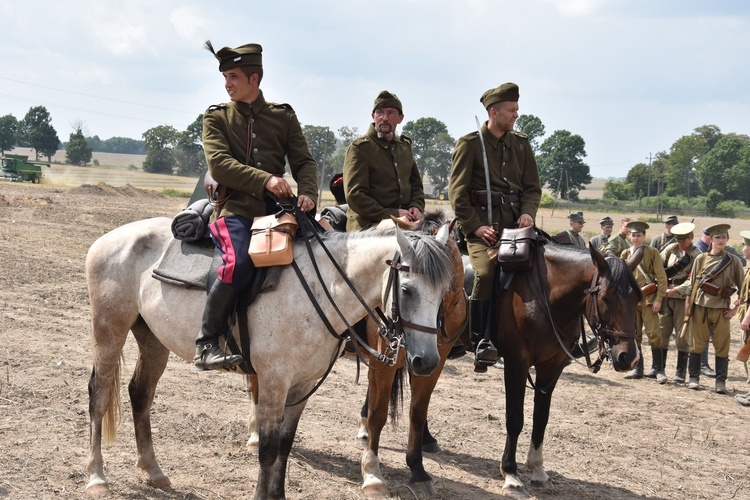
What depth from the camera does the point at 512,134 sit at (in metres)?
7.21

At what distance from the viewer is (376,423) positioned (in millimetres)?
5898

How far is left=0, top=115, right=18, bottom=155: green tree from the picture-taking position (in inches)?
4363

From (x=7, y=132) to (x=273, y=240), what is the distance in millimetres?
122757

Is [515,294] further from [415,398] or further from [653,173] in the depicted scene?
[653,173]

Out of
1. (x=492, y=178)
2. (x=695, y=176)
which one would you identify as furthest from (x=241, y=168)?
(x=695, y=176)

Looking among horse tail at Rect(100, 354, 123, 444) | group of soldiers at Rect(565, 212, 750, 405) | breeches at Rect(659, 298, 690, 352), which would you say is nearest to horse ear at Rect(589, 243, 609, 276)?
horse tail at Rect(100, 354, 123, 444)

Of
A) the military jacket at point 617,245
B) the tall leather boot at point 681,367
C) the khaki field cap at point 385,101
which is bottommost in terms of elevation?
the tall leather boot at point 681,367

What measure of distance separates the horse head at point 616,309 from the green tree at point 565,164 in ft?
313

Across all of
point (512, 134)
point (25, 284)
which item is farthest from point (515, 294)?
point (25, 284)

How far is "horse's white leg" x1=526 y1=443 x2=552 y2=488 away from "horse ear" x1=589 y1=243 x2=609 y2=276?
1.63 metres

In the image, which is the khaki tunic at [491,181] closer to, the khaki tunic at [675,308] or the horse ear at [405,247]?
the horse ear at [405,247]

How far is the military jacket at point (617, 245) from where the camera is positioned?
43.3ft

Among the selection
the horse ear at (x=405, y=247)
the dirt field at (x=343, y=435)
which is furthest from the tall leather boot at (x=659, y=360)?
the horse ear at (x=405, y=247)

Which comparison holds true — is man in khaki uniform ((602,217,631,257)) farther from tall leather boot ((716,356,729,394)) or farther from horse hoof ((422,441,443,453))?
horse hoof ((422,441,443,453))
